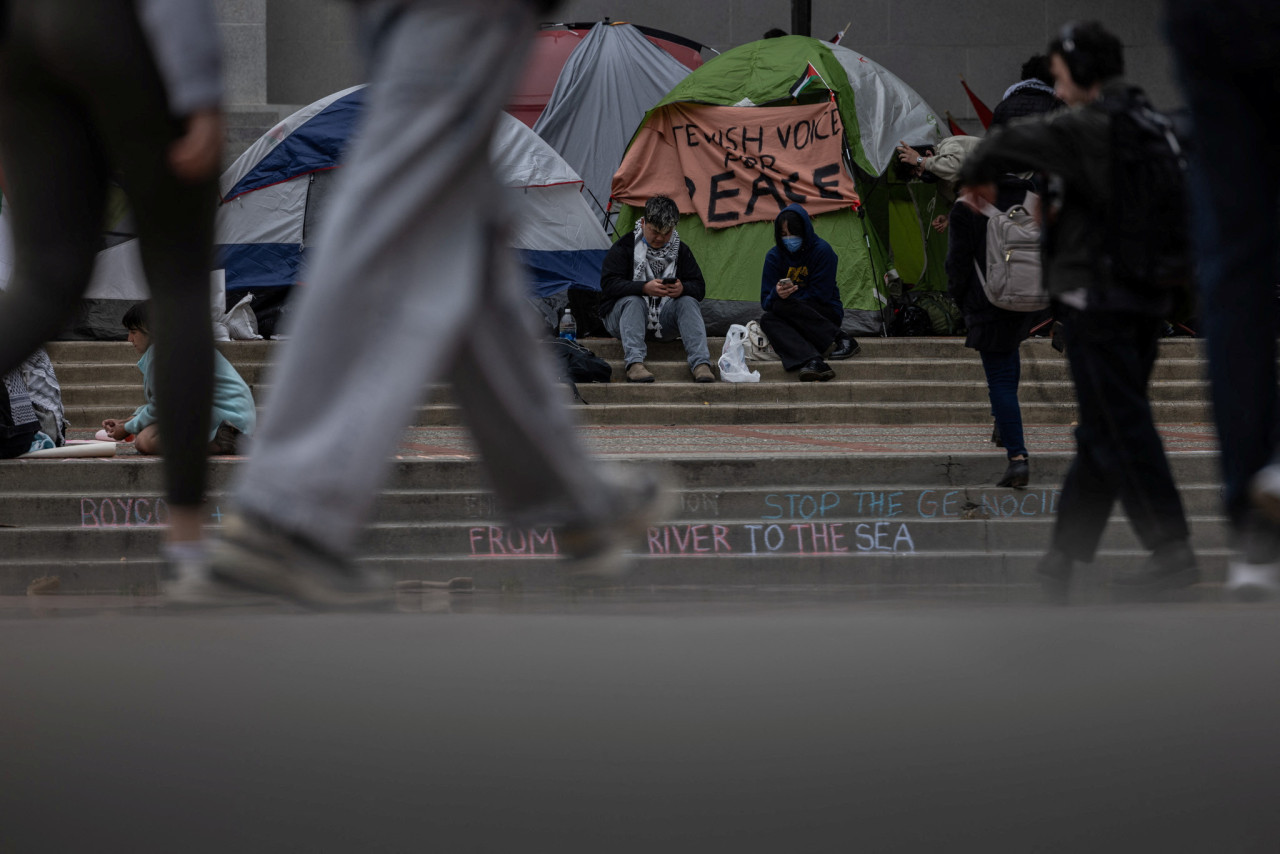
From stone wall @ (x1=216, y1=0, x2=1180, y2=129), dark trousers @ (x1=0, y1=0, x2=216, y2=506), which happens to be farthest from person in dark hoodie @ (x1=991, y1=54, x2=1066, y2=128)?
stone wall @ (x1=216, y1=0, x2=1180, y2=129)

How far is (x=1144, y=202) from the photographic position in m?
2.70

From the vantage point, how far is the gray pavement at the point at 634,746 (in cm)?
119

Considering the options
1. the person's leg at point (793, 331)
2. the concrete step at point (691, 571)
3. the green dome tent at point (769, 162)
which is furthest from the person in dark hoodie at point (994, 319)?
the green dome tent at point (769, 162)

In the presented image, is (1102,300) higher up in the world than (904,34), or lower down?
lower down

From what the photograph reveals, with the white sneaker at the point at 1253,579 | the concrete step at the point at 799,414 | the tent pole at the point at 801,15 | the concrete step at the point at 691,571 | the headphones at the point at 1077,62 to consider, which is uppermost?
the tent pole at the point at 801,15

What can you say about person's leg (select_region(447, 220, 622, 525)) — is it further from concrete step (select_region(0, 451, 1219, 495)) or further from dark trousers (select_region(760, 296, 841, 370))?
dark trousers (select_region(760, 296, 841, 370))

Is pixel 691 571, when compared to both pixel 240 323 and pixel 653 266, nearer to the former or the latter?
pixel 653 266

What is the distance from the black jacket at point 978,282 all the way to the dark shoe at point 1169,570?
7.46 feet

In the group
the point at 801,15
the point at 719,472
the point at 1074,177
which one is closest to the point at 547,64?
the point at 801,15

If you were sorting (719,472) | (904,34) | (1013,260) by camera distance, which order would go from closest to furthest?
(1013,260) < (719,472) < (904,34)

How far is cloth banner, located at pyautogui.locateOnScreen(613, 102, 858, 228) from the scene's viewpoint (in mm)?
11445

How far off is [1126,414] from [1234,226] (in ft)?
3.43

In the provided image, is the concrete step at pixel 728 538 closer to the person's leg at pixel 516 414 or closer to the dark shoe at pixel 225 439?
the dark shoe at pixel 225 439

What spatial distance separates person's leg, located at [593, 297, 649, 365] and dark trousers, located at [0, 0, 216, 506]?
7853mm
